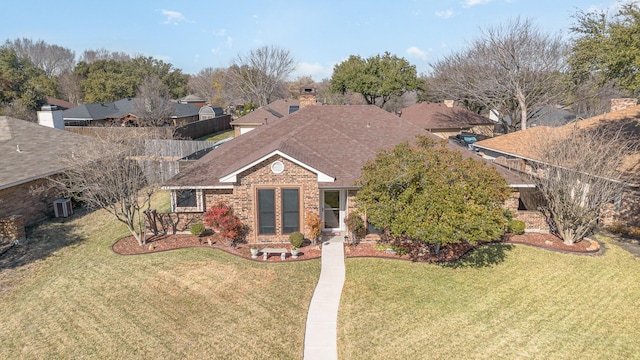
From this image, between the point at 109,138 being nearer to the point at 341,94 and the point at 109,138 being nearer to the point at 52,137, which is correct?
the point at 52,137

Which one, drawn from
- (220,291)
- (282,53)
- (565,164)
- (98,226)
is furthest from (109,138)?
(282,53)

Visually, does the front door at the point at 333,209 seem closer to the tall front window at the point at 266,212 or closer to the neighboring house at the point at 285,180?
the neighboring house at the point at 285,180

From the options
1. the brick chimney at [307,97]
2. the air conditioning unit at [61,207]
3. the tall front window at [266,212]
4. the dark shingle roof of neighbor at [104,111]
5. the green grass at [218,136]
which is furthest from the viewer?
the dark shingle roof of neighbor at [104,111]

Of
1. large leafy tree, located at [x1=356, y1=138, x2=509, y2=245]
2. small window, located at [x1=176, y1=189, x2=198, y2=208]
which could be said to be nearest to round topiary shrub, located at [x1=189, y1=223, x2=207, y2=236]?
small window, located at [x1=176, y1=189, x2=198, y2=208]

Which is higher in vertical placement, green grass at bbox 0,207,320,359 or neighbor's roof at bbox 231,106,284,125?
neighbor's roof at bbox 231,106,284,125

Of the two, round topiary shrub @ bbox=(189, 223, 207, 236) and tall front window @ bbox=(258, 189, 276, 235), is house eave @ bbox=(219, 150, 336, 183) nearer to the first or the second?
tall front window @ bbox=(258, 189, 276, 235)

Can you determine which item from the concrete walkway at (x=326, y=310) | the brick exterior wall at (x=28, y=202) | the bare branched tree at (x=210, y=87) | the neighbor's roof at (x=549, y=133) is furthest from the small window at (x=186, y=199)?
the bare branched tree at (x=210, y=87)

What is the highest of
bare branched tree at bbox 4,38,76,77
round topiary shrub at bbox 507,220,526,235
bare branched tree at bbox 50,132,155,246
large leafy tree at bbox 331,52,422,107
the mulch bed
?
bare branched tree at bbox 4,38,76,77
